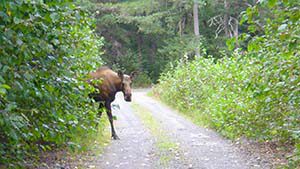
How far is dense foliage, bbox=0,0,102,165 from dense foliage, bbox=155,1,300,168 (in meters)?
1.84

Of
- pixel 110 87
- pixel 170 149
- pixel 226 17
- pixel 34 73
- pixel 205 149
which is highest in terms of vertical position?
pixel 34 73

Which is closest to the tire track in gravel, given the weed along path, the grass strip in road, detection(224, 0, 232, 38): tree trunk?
the weed along path

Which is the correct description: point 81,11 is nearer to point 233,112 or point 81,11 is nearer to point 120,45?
point 233,112

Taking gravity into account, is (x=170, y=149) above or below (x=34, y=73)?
below

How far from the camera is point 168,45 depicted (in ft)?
123

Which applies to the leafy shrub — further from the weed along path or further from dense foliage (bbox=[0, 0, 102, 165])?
dense foliage (bbox=[0, 0, 102, 165])

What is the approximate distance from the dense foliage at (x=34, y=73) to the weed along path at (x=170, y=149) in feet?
8.65

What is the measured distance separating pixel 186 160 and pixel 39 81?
4.17 metres

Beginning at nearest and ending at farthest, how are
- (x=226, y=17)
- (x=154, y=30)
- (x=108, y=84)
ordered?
(x=108, y=84), (x=154, y=30), (x=226, y=17)

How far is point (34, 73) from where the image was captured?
402cm

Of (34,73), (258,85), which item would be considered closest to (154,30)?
(258,85)

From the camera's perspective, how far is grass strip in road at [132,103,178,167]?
807 centimetres

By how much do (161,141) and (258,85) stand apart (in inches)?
155

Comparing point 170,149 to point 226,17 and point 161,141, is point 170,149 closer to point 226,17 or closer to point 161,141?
point 161,141
